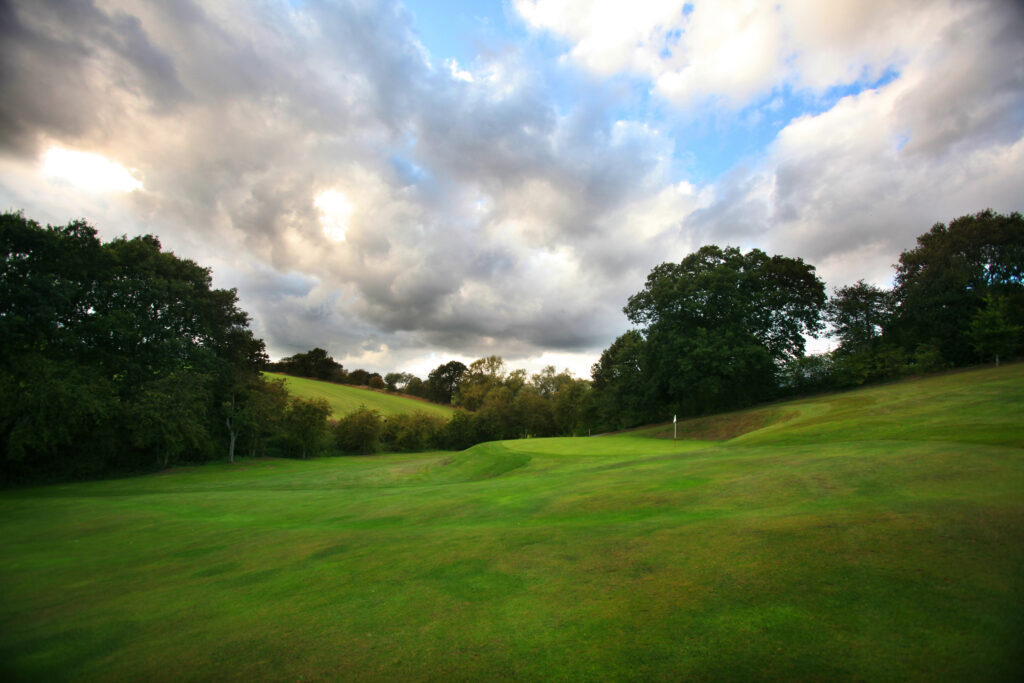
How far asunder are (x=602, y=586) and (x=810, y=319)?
49438 millimetres

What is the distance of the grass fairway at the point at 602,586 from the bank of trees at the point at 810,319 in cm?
2895

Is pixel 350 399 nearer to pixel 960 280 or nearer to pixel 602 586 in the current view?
pixel 960 280

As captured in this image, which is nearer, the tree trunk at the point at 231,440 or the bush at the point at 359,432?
the tree trunk at the point at 231,440

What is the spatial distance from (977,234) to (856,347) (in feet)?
43.8

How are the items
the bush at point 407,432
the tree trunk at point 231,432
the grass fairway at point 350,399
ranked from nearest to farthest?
the tree trunk at point 231,432 < the bush at point 407,432 < the grass fairway at point 350,399

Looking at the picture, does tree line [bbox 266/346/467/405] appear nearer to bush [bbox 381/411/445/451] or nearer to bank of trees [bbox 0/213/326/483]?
bush [bbox 381/411/445/451]

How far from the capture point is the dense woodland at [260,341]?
2881 cm

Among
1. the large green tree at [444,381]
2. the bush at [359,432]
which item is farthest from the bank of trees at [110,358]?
the large green tree at [444,381]

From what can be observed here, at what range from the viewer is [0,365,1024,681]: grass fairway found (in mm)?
3928

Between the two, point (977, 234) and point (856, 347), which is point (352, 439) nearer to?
point (856, 347)

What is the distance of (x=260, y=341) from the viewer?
5019 centimetres

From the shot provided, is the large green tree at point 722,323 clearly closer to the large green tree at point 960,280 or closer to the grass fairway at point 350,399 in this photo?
the large green tree at point 960,280

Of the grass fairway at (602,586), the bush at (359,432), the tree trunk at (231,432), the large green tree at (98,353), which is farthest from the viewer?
the bush at (359,432)

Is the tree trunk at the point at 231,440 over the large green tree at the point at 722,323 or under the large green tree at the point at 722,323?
under
